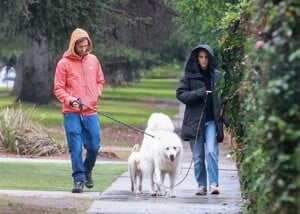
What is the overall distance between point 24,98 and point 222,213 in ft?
102

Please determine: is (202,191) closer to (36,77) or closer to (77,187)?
(77,187)

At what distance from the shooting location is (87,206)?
11617 mm

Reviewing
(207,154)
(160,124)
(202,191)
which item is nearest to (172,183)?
(202,191)

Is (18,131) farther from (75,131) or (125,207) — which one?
(125,207)

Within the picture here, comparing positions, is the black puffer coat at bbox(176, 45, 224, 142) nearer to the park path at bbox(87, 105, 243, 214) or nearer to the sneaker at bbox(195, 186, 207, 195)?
the sneaker at bbox(195, 186, 207, 195)

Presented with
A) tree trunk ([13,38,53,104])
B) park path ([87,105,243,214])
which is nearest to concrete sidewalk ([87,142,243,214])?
park path ([87,105,243,214])

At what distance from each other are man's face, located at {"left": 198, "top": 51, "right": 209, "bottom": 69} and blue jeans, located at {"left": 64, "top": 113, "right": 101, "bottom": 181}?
1.61 m

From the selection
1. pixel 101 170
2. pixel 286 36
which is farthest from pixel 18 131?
pixel 286 36

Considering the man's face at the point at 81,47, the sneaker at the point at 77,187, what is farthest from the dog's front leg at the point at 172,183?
the man's face at the point at 81,47

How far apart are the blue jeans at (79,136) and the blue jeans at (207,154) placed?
1368 millimetres

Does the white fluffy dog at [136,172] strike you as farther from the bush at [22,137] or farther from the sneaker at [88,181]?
the bush at [22,137]

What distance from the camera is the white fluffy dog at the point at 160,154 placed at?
12.7m

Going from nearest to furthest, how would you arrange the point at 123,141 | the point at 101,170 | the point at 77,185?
the point at 77,185
the point at 101,170
the point at 123,141

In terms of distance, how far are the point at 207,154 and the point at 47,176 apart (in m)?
3.89
